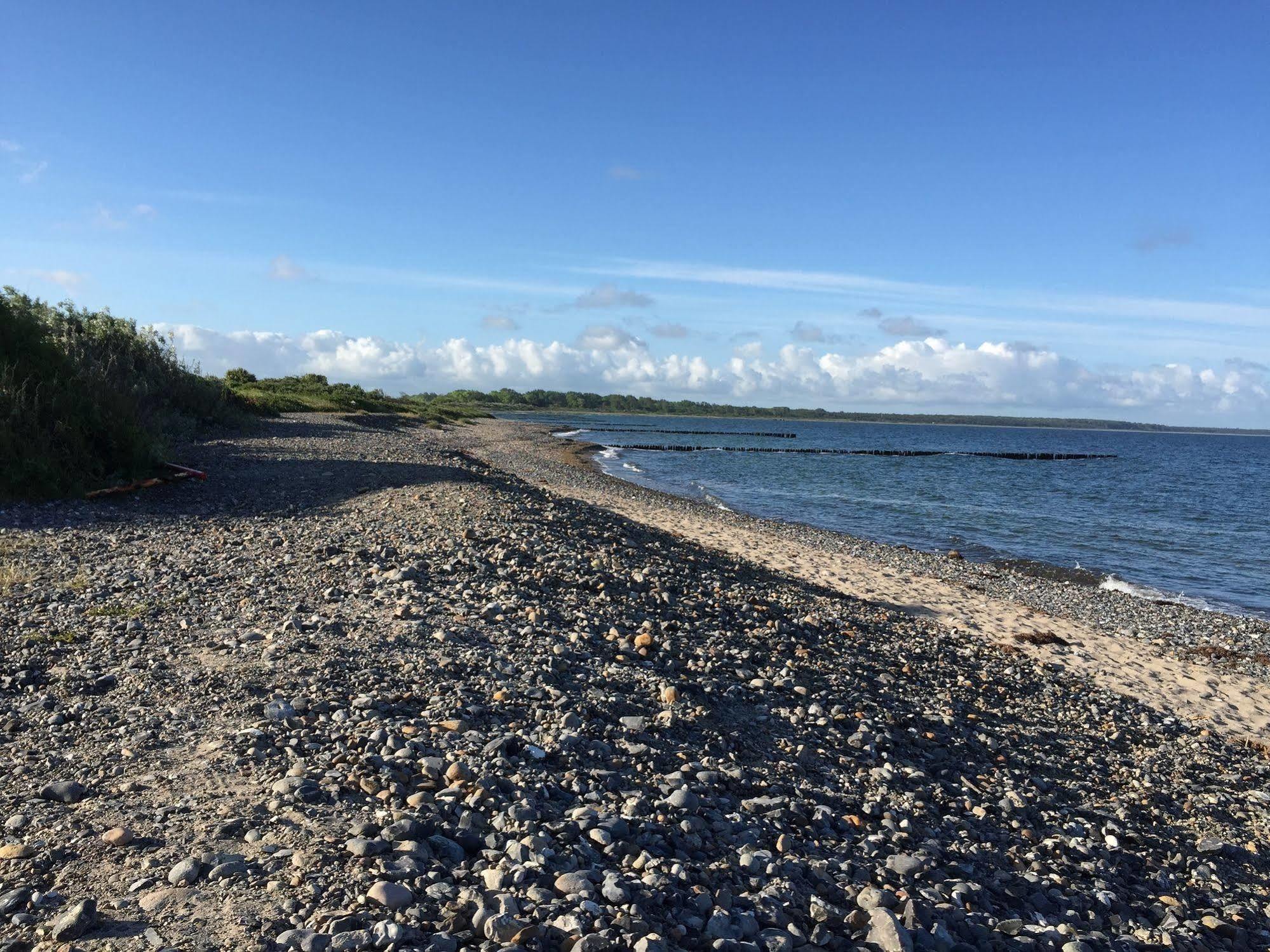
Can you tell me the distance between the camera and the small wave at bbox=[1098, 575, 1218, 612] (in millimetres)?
22547

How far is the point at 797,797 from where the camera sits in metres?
6.88

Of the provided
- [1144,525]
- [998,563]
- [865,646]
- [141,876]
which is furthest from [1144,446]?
[141,876]

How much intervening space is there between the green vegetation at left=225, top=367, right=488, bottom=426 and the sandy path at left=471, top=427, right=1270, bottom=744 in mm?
34462

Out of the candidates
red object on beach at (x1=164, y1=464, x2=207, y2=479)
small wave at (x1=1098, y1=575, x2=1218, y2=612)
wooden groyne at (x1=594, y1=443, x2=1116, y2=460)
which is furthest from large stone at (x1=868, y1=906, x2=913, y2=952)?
wooden groyne at (x1=594, y1=443, x2=1116, y2=460)

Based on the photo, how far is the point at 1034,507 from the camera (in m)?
47.7

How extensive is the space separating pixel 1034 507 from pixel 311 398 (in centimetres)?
5760

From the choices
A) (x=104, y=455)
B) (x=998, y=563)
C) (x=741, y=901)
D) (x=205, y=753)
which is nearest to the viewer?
(x=741, y=901)

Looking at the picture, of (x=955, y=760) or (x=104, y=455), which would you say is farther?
(x=104, y=455)

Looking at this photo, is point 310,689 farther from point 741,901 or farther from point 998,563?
point 998,563

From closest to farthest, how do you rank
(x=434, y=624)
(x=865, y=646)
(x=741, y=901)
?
(x=741, y=901) → (x=434, y=624) → (x=865, y=646)

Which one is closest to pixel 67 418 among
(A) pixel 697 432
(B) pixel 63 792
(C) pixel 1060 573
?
(B) pixel 63 792

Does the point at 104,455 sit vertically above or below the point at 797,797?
above

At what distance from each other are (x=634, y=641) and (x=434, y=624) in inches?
103

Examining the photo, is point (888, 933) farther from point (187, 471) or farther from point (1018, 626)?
point (187, 471)
